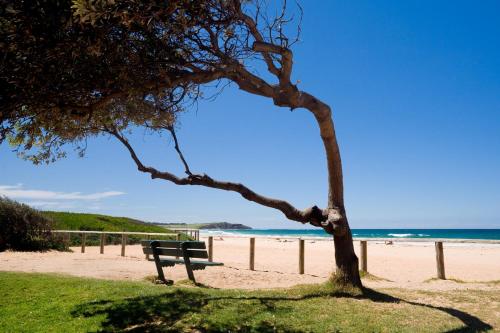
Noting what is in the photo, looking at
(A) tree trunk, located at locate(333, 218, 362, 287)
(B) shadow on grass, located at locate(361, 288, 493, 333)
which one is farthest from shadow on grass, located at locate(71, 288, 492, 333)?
(A) tree trunk, located at locate(333, 218, 362, 287)

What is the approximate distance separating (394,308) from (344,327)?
1.50m

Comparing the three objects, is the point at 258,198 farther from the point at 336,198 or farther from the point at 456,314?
the point at 456,314

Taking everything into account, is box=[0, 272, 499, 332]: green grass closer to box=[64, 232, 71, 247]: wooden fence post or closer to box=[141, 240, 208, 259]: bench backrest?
box=[141, 240, 208, 259]: bench backrest

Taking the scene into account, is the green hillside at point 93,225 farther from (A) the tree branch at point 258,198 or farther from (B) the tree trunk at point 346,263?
(B) the tree trunk at point 346,263

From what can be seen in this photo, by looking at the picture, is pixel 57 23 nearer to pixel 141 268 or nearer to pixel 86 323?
pixel 86 323

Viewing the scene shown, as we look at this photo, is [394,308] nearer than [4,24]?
No

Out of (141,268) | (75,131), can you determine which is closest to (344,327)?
(75,131)

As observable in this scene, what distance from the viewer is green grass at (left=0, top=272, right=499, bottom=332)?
590 centimetres

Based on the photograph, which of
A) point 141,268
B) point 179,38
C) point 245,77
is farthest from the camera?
point 141,268

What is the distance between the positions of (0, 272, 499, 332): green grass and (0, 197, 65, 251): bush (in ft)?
30.5

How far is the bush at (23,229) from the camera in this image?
1709cm

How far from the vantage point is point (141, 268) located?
12773 millimetres

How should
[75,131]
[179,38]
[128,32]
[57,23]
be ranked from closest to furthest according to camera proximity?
[57,23], [128,32], [179,38], [75,131]

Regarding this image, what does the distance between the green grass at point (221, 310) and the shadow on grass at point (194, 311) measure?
0.5 inches
